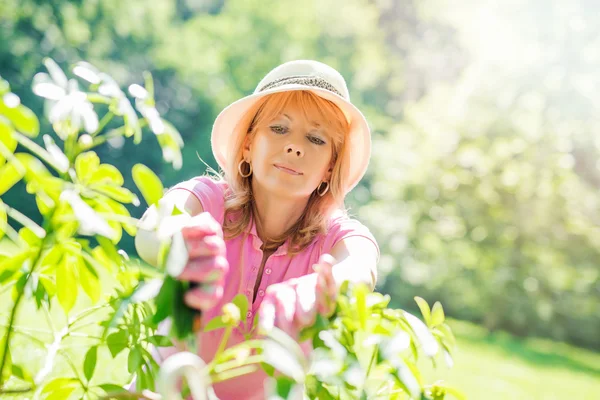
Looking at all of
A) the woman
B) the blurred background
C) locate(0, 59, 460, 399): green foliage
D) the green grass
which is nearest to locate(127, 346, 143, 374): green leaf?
locate(0, 59, 460, 399): green foliage

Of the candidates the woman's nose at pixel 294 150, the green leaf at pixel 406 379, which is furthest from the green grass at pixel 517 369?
the green leaf at pixel 406 379

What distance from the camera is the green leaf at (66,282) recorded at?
0.86 m

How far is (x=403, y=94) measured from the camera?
61.9 feet

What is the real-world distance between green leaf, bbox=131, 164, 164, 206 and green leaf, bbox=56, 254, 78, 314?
305mm

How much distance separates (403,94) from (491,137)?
841cm

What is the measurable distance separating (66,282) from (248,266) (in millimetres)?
899

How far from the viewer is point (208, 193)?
173 cm

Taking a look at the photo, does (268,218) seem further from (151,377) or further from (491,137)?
(491,137)

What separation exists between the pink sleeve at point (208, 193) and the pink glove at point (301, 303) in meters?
0.92

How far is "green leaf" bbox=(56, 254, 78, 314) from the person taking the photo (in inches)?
34.0

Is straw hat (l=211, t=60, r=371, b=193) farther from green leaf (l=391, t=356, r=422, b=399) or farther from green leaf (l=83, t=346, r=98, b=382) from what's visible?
green leaf (l=391, t=356, r=422, b=399)

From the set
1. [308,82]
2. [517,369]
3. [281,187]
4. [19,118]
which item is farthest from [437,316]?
[517,369]

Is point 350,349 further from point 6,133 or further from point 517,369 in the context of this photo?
point 517,369

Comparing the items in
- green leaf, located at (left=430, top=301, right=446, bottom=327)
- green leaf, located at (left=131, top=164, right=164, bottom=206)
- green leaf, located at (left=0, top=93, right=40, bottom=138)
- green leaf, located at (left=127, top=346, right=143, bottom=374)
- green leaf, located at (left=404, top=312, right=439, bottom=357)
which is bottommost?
green leaf, located at (left=127, top=346, right=143, bottom=374)
